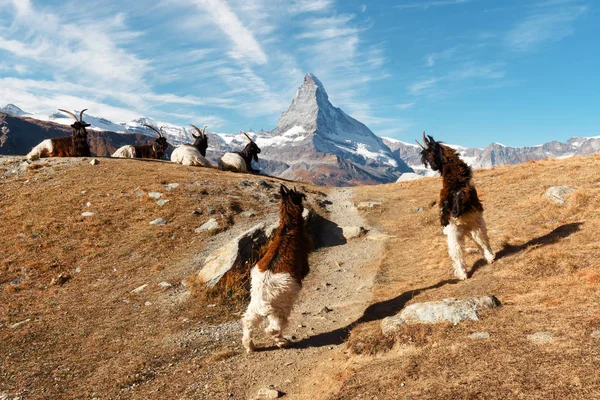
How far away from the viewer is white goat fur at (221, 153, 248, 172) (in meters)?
29.7

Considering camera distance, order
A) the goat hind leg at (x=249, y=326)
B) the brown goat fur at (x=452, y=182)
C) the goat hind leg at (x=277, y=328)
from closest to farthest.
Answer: the goat hind leg at (x=249, y=326), the goat hind leg at (x=277, y=328), the brown goat fur at (x=452, y=182)

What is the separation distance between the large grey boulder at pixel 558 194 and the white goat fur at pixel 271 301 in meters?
11.5

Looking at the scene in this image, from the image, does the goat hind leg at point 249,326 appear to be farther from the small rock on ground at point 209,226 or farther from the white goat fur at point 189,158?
the white goat fur at point 189,158

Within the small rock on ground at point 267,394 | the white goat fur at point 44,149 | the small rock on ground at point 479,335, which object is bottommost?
the small rock on ground at point 267,394

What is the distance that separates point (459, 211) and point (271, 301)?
5.60 metres

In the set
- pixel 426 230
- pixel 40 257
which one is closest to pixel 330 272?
pixel 426 230

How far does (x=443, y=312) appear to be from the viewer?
23.0 feet

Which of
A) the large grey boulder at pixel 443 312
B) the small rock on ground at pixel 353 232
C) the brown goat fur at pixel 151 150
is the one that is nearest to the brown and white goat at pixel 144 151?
the brown goat fur at pixel 151 150

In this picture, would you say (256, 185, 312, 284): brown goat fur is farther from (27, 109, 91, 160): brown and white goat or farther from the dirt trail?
(27, 109, 91, 160): brown and white goat

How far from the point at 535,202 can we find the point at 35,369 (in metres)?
17.4

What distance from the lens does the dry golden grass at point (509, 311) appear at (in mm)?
4727

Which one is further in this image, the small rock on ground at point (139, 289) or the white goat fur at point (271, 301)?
the small rock on ground at point (139, 289)

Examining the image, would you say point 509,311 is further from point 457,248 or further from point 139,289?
point 139,289

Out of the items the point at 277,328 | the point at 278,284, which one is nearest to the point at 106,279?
the point at 277,328
